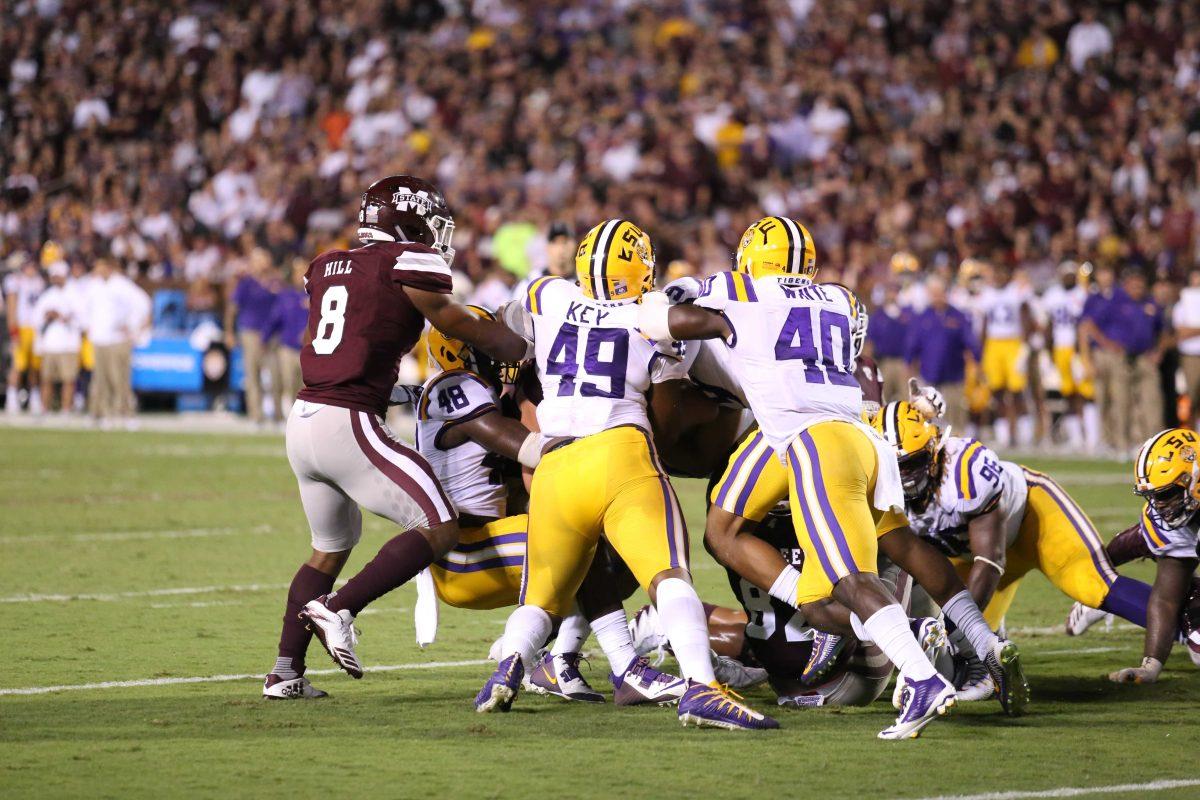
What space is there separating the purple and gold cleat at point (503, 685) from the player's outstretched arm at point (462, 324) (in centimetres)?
107

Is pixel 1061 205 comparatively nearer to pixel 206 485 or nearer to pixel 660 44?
pixel 660 44

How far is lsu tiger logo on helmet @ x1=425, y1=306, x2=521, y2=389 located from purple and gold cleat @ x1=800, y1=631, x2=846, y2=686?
5.10 ft

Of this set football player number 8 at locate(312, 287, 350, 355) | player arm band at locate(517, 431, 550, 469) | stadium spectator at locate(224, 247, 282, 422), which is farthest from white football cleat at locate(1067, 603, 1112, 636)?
stadium spectator at locate(224, 247, 282, 422)

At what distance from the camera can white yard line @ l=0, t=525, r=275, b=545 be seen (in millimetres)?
11023

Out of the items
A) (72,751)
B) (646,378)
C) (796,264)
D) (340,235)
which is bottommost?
(72,751)

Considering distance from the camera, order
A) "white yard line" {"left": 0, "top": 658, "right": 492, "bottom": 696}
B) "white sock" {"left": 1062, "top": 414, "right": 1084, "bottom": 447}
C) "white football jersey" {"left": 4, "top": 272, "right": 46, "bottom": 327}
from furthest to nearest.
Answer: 1. "white football jersey" {"left": 4, "top": 272, "right": 46, "bottom": 327}
2. "white sock" {"left": 1062, "top": 414, "right": 1084, "bottom": 447}
3. "white yard line" {"left": 0, "top": 658, "right": 492, "bottom": 696}

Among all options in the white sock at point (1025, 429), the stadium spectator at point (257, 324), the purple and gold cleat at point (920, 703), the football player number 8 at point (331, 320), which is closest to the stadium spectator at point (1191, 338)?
the white sock at point (1025, 429)

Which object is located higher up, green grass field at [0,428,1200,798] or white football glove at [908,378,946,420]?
white football glove at [908,378,946,420]

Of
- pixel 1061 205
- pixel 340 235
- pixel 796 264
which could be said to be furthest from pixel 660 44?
pixel 796 264

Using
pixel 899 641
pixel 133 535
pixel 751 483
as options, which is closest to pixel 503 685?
pixel 751 483

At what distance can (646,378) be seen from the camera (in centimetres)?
612

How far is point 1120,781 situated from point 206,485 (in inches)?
418

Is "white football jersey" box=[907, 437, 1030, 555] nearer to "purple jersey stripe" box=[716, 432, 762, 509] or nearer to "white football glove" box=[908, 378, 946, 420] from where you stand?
"white football glove" box=[908, 378, 946, 420]

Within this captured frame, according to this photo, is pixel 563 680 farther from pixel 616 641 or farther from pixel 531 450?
pixel 531 450
